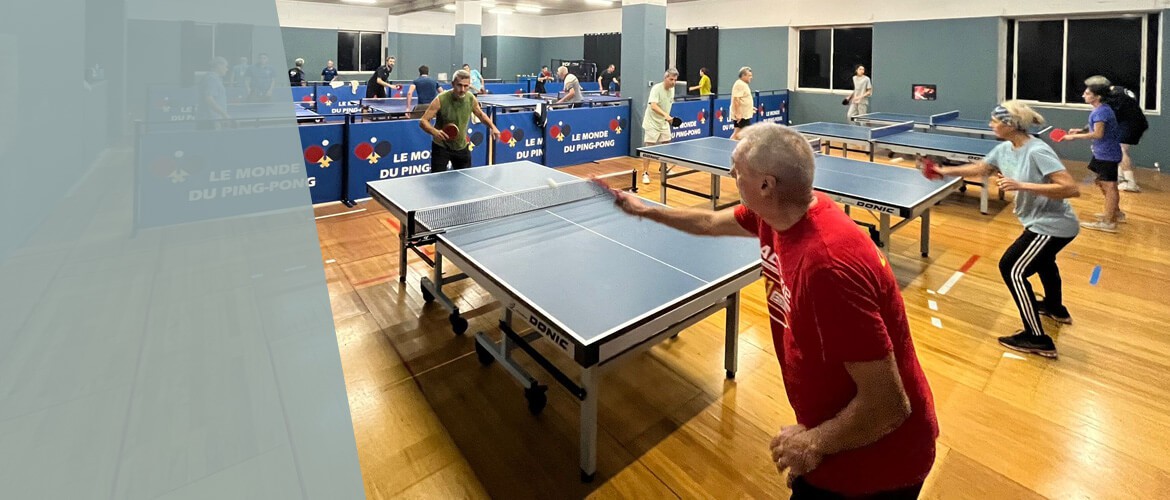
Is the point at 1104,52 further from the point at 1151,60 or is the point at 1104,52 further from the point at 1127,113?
the point at 1127,113

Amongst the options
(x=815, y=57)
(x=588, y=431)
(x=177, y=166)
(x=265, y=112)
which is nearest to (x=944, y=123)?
(x=815, y=57)

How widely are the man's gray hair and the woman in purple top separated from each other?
612 cm

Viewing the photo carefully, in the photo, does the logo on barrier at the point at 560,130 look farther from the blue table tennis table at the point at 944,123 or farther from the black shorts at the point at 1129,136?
the black shorts at the point at 1129,136

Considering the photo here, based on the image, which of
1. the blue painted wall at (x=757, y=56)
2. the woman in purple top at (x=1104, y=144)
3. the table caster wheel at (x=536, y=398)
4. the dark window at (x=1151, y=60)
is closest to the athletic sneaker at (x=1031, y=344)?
the table caster wheel at (x=536, y=398)

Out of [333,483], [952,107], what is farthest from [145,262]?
[952,107]

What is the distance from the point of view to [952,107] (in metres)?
12.3

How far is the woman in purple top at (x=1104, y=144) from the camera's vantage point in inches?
228

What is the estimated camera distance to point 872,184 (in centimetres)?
478

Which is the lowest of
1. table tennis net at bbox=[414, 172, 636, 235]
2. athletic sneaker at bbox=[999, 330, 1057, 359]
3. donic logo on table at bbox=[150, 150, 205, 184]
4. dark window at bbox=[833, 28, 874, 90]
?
athletic sneaker at bbox=[999, 330, 1057, 359]

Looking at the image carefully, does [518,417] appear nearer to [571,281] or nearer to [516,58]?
[571,281]

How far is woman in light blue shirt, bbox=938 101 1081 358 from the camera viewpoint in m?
3.33

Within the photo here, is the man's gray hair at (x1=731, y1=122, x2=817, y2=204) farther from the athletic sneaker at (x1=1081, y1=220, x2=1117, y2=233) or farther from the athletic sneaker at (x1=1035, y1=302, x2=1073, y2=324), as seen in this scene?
Result: the athletic sneaker at (x1=1081, y1=220, x2=1117, y2=233)

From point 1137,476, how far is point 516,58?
79.1ft

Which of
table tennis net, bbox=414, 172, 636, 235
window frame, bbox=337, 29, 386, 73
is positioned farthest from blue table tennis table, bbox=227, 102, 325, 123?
window frame, bbox=337, 29, 386, 73
